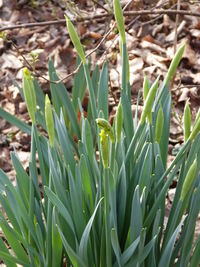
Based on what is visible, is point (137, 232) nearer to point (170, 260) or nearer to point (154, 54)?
point (170, 260)

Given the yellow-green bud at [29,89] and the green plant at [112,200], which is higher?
the yellow-green bud at [29,89]

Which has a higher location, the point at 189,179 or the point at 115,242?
the point at 189,179

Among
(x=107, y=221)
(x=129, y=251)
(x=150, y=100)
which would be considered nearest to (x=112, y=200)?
(x=107, y=221)

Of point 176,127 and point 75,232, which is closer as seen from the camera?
point 75,232

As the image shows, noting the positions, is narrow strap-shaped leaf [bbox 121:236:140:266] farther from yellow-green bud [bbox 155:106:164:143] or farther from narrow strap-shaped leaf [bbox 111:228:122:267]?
yellow-green bud [bbox 155:106:164:143]

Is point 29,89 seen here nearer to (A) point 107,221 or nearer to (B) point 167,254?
(A) point 107,221

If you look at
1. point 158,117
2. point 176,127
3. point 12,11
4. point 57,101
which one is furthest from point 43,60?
point 158,117

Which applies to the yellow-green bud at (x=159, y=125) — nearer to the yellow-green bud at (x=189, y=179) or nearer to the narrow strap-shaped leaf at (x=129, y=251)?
the yellow-green bud at (x=189, y=179)

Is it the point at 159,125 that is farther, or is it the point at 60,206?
the point at 159,125

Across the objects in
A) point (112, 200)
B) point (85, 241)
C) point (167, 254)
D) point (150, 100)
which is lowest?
point (167, 254)

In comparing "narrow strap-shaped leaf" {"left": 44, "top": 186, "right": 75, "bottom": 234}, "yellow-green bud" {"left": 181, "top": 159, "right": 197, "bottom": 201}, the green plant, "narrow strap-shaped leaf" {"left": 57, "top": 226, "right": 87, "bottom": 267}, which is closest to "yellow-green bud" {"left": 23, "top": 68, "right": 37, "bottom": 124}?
the green plant

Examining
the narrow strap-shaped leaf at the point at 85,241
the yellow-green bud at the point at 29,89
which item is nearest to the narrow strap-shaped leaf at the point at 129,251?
the narrow strap-shaped leaf at the point at 85,241
